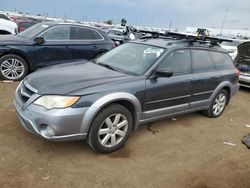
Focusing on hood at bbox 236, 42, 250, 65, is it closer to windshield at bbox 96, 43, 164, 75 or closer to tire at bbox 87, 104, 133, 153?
windshield at bbox 96, 43, 164, 75

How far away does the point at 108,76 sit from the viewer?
364 cm

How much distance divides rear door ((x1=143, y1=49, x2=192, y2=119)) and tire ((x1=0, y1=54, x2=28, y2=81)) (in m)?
4.16

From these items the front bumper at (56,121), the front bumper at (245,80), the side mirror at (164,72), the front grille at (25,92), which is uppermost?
the side mirror at (164,72)

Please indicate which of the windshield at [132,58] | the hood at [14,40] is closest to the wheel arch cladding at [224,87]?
the windshield at [132,58]

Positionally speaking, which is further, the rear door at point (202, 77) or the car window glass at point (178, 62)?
the rear door at point (202, 77)

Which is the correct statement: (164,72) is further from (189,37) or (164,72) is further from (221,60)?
(221,60)

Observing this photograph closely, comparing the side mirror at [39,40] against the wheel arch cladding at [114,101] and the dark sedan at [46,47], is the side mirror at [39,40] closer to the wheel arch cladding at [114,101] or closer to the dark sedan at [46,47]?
the dark sedan at [46,47]

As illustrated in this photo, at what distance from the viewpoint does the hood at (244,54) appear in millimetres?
8773

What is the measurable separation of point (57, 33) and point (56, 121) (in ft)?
15.5

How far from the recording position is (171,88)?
13.4 feet

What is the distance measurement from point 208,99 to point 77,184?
3195 mm

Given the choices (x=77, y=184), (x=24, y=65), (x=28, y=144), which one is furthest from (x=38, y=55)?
(x=77, y=184)

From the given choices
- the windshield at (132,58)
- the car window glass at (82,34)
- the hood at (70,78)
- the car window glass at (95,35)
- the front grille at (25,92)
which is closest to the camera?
the hood at (70,78)

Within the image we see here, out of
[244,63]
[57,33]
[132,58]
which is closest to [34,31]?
[57,33]
